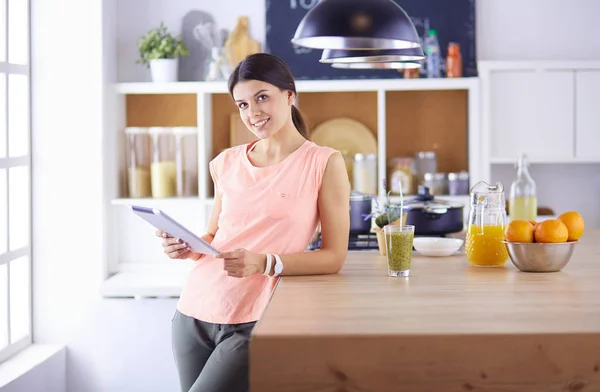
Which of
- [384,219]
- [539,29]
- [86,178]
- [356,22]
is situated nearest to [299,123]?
[356,22]

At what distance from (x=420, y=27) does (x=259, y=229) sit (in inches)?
105

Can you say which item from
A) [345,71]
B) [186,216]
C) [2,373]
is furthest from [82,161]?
[345,71]

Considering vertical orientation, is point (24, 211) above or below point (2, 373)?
above

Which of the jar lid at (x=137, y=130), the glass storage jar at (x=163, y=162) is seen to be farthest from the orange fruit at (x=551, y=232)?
the jar lid at (x=137, y=130)

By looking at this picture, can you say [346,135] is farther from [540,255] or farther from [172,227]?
[172,227]

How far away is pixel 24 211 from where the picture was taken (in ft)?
14.7

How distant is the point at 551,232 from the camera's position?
2299 millimetres

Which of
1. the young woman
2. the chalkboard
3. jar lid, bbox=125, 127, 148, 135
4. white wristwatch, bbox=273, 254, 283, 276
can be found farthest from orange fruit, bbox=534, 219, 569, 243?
jar lid, bbox=125, 127, 148, 135

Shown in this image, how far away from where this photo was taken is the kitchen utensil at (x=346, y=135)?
187 inches

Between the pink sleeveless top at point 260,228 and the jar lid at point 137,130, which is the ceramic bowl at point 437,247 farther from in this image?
the jar lid at point 137,130

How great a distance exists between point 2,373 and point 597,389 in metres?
3.00

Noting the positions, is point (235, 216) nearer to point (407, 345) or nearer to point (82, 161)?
point (407, 345)

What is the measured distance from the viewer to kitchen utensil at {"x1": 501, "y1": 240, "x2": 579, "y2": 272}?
7.54 feet

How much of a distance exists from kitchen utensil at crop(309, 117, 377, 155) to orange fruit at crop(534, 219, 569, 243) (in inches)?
97.0
